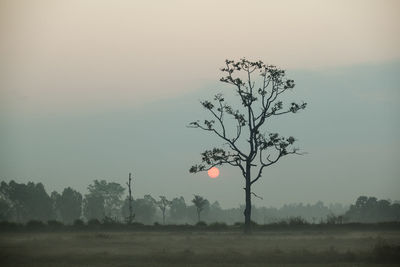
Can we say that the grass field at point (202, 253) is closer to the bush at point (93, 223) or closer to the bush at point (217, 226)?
the bush at point (217, 226)

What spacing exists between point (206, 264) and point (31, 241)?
16011 millimetres

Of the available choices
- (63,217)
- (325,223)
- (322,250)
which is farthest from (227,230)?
(63,217)

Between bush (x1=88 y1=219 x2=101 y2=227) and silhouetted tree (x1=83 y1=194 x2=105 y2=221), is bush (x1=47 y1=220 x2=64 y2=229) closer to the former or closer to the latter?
bush (x1=88 y1=219 x2=101 y2=227)

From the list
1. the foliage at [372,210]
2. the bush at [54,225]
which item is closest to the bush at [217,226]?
the bush at [54,225]

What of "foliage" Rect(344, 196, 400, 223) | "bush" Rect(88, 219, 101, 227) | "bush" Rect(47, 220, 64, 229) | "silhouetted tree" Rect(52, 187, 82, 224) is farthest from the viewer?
"silhouetted tree" Rect(52, 187, 82, 224)

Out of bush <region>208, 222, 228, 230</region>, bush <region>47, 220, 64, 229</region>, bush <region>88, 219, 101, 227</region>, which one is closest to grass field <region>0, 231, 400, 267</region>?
bush <region>47, 220, 64, 229</region>

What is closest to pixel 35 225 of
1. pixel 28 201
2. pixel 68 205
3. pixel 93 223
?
pixel 93 223

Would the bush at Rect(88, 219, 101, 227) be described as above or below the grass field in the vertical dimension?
above

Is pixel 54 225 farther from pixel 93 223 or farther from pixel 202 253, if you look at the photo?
pixel 202 253

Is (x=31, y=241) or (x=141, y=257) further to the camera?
(x=31, y=241)

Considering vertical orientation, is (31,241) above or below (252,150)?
below

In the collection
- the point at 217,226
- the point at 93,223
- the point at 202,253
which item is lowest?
the point at 202,253

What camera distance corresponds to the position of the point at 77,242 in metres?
39.6

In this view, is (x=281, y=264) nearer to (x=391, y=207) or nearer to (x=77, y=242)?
(x=77, y=242)
